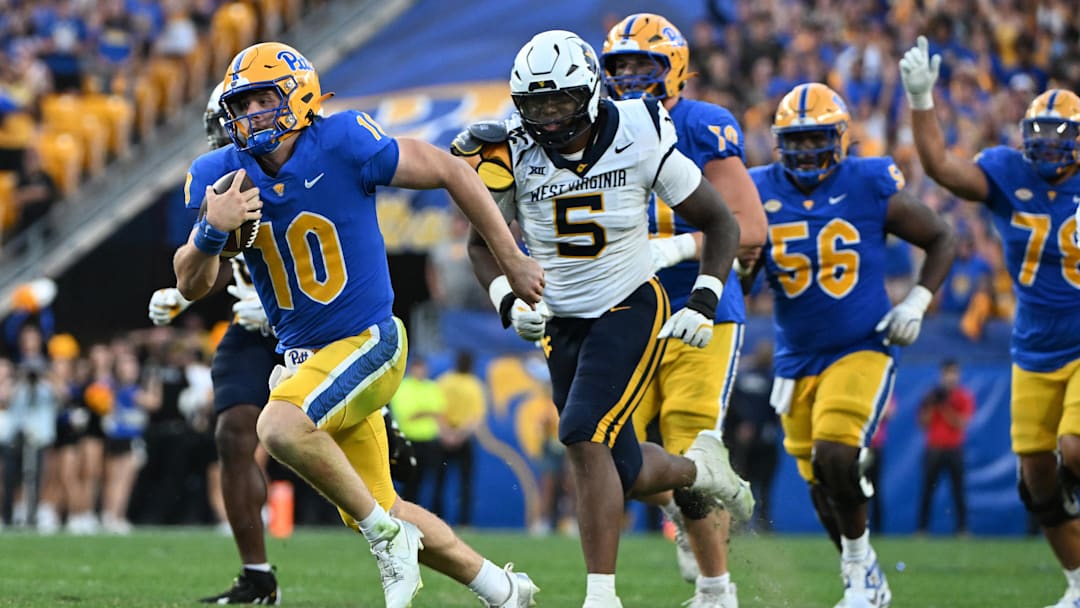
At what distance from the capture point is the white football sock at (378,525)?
4.99m

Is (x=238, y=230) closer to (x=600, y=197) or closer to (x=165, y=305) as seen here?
(x=600, y=197)

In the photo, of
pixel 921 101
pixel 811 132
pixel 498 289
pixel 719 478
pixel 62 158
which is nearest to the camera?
pixel 498 289

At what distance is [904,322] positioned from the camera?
693 centimetres

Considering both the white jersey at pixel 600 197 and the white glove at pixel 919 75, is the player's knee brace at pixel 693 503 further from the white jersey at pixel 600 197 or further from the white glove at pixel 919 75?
the white glove at pixel 919 75

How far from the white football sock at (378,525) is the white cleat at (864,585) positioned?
2489mm

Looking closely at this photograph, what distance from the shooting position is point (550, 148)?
5609 mm

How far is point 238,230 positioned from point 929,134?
338 centimetres

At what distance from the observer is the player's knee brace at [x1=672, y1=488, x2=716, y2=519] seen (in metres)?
6.07

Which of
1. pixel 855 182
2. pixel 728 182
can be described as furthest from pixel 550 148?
pixel 855 182

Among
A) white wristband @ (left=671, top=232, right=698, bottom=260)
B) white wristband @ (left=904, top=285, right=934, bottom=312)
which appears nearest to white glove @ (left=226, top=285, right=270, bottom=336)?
white wristband @ (left=671, top=232, right=698, bottom=260)

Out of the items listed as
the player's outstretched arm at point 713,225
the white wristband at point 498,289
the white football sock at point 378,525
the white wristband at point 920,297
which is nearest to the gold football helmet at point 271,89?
the white wristband at point 498,289

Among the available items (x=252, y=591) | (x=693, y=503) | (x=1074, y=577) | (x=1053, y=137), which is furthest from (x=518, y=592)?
(x=1053, y=137)

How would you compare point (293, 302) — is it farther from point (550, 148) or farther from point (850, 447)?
point (850, 447)

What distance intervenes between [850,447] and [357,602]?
217 cm
